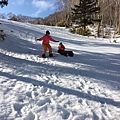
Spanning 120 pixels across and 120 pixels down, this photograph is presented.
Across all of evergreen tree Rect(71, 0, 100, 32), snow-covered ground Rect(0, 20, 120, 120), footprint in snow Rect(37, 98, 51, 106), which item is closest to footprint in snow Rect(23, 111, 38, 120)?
snow-covered ground Rect(0, 20, 120, 120)

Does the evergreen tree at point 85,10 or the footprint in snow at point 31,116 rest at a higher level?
the evergreen tree at point 85,10

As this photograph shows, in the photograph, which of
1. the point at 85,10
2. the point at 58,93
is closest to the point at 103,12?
the point at 85,10

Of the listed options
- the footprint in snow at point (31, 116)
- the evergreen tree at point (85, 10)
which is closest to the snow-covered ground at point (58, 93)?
the footprint in snow at point (31, 116)

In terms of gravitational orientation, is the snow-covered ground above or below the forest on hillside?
below

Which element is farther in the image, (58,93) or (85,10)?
(85,10)

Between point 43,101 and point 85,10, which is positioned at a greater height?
point 85,10

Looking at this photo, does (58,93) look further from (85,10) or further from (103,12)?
(103,12)

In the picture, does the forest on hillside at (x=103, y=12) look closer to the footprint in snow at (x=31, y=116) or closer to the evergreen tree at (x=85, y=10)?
the evergreen tree at (x=85, y=10)

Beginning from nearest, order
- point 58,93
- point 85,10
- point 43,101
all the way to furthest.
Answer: point 43,101 < point 58,93 < point 85,10

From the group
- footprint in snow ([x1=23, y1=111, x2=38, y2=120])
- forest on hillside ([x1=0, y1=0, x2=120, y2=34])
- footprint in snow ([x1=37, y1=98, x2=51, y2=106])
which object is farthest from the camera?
forest on hillside ([x1=0, y1=0, x2=120, y2=34])

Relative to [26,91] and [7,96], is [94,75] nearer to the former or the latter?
[26,91]

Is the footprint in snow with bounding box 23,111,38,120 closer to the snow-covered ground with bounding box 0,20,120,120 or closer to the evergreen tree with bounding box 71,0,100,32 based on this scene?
the snow-covered ground with bounding box 0,20,120,120

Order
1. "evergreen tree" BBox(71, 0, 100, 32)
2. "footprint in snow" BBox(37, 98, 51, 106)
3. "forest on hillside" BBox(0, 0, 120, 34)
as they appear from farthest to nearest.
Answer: "forest on hillside" BBox(0, 0, 120, 34), "evergreen tree" BBox(71, 0, 100, 32), "footprint in snow" BBox(37, 98, 51, 106)

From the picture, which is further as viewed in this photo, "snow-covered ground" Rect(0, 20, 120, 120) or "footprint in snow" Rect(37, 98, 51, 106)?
"footprint in snow" Rect(37, 98, 51, 106)
